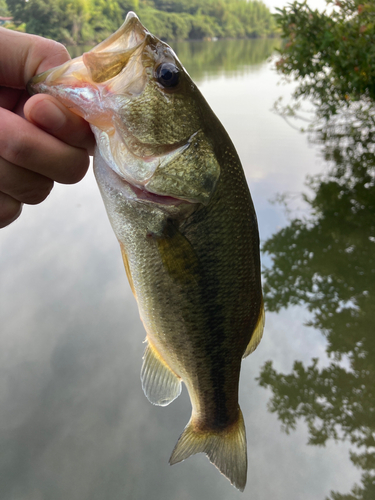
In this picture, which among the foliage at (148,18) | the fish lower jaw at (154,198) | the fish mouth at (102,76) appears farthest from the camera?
the foliage at (148,18)

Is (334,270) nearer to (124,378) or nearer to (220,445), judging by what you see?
(124,378)

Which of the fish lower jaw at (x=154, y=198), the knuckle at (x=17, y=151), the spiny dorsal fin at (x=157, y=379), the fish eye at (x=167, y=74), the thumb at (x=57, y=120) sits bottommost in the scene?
the spiny dorsal fin at (x=157, y=379)

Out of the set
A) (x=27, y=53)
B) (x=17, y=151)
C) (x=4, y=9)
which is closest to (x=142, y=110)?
(x=17, y=151)

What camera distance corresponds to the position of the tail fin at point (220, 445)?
4.18 ft

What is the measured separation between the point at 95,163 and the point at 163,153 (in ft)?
0.63

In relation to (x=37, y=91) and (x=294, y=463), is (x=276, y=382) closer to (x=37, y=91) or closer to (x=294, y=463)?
(x=294, y=463)

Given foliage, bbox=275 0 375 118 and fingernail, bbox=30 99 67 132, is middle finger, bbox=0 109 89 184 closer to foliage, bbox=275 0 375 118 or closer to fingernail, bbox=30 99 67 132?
fingernail, bbox=30 99 67 132

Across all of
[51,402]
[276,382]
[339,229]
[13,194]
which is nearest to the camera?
[13,194]

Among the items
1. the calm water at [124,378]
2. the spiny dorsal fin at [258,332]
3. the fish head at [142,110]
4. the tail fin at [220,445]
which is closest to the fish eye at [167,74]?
the fish head at [142,110]

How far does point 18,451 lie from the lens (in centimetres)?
297

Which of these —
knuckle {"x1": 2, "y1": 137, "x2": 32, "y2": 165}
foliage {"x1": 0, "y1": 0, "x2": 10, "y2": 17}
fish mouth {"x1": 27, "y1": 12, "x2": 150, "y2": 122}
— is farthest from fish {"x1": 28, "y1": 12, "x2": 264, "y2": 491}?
foliage {"x1": 0, "y1": 0, "x2": 10, "y2": 17}

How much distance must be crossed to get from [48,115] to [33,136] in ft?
0.27

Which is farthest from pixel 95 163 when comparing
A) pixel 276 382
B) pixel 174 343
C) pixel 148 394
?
pixel 276 382

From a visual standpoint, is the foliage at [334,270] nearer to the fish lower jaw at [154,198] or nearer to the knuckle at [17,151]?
the fish lower jaw at [154,198]
